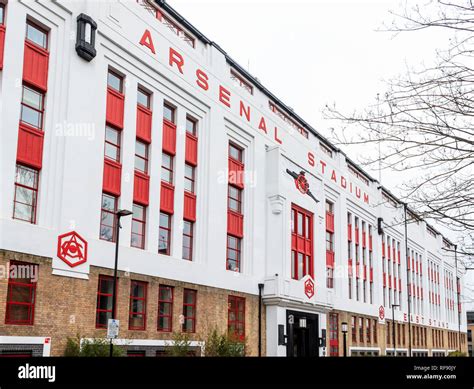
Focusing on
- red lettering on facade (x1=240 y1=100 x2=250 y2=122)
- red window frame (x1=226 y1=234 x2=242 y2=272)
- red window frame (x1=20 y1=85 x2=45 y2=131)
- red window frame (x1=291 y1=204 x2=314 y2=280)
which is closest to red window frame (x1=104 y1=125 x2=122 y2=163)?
red window frame (x1=20 y1=85 x2=45 y2=131)

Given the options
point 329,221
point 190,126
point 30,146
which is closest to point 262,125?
point 190,126

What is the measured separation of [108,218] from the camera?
1012 inches

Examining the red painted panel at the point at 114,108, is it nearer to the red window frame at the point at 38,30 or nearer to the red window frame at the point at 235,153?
the red window frame at the point at 38,30

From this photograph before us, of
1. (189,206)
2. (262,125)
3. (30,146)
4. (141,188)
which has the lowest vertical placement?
(189,206)

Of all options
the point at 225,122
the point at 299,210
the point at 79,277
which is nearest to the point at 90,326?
the point at 79,277

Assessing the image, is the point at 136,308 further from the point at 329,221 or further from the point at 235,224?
the point at 329,221

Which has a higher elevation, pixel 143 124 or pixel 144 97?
pixel 144 97

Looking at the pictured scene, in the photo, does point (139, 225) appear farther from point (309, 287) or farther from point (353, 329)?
point (353, 329)

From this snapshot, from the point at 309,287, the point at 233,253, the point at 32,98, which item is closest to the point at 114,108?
the point at 32,98

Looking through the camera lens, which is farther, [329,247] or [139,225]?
[329,247]

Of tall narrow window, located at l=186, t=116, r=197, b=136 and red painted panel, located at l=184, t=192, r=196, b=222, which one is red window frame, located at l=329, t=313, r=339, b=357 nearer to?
red painted panel, located at l=184, t=192, r=196, b=222

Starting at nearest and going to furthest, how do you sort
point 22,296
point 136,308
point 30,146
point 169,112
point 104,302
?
1. point 22,296
2. point 30,146
3. point 104,302
4. point 136,308
5. point 169,112

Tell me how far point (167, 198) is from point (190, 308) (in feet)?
17.5

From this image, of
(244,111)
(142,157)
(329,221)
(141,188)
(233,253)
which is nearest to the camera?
(141,188)
